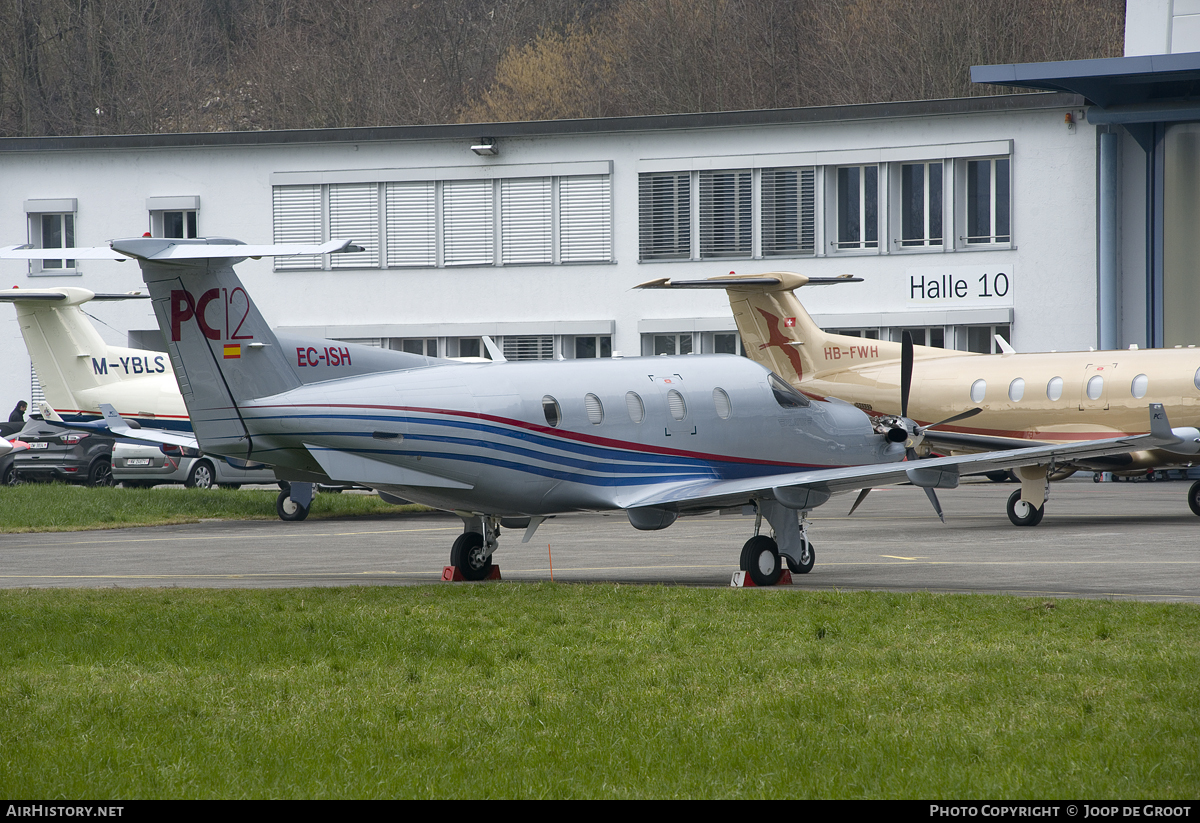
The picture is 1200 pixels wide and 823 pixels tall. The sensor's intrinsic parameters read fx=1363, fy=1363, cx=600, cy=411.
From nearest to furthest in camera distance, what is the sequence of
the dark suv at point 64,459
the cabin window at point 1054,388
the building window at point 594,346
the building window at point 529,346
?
the cabin window at point 1054,388
the dark suv at point 64,459
the building window at point 594,346
the building window at point 529,346

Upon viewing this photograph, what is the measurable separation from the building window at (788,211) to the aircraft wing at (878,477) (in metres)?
26.1

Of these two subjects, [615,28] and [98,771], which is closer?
[98,771]

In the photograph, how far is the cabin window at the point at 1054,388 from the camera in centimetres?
2625

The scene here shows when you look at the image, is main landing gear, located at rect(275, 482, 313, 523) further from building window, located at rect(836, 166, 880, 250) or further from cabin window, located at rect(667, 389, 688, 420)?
building window, located at rect(836, 166, 880, 250)

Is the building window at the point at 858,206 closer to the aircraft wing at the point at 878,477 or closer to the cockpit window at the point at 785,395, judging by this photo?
the cockpit window at the point at 785,395

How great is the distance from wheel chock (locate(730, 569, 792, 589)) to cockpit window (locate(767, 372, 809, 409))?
268 centimetres

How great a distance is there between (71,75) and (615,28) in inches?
1111

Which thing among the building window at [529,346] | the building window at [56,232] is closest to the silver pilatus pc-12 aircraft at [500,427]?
the building window at [529,346]

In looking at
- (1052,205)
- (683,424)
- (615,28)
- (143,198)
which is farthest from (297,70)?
(683,424)

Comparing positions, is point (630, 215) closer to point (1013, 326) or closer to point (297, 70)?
point (1013, 326)

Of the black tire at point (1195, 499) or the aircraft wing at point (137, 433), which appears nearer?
the black tire at point (1195, 499)

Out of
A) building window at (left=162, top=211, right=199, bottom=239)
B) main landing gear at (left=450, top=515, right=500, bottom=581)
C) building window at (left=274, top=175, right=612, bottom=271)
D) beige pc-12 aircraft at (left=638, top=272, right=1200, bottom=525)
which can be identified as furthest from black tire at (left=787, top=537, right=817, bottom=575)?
building window at (left=162, top=211, right=199, bottom=239)

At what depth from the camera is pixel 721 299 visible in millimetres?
42438

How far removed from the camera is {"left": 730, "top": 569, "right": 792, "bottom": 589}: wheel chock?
16375 mm
